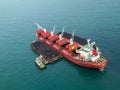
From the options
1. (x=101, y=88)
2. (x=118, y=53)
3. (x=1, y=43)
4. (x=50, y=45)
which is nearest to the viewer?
(x=101, y=88)

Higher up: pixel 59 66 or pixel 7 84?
pixel 59 66

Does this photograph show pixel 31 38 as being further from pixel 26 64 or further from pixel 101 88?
pixel 101 88

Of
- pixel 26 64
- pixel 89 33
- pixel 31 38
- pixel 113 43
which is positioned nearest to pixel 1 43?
pixel 31 38

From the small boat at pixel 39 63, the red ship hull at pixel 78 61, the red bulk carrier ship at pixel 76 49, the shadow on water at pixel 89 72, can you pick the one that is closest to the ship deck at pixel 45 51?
the red ship hull at pixel 78 61

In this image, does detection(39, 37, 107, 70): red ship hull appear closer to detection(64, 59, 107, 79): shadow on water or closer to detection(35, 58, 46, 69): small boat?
detection(64, 59, 107, 79): shadow on water

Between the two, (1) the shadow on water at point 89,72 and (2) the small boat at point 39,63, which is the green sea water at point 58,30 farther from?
(2) the small boat at point 39,63

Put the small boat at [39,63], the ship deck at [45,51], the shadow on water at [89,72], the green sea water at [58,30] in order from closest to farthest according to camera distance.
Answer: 1. the green sea water at [58,30]
2. the shadow on water at [89,72]
3. the small boat at [39,63]
4. the ship deck at [45,51]

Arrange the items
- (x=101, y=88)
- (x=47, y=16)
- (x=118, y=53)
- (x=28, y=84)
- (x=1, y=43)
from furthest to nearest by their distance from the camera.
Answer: (x=47, y=16) → (x=1, y=43) → (x=118, y=53) → (x=28, y=84) → (x=101, y=88)
